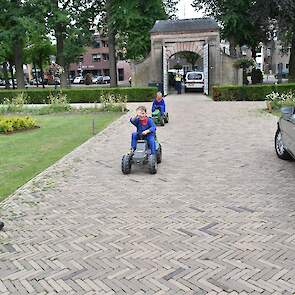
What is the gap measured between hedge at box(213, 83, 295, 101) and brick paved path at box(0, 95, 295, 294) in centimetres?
1605

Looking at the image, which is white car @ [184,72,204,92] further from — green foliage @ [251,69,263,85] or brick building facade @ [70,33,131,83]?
brick building facade @ [70,33,131,83]

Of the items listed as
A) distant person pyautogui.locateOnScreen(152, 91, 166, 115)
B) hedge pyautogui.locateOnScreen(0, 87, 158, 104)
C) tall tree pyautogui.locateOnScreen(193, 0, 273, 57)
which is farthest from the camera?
tall tree pyautogui.locateOnScreen(193, 0, 273, 57)

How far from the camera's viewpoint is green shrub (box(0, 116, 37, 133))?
13.5 m

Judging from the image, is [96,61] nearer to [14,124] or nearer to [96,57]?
[96,57]

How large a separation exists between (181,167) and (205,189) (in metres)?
1.61

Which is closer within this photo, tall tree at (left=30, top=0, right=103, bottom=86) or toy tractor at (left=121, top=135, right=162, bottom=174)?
toy tractor at (left=121, top=135, right=162, bottom=174)

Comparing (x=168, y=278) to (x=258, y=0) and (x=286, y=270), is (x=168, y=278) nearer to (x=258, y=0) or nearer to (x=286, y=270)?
(x=286, y=270)

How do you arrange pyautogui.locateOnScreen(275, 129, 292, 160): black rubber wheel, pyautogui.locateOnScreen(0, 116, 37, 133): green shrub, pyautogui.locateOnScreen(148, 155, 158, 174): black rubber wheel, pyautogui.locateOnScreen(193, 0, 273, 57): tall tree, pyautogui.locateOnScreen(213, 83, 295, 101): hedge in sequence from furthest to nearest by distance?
pyautogui.locateOnScreen(193, 0, 273, 57): tall tree → pyautogui.locateOnScreen(213, 83, 295, 101): hedge → pyautogui.locateOnScreen(0, 116, 37, 133): green shrub → pyautogui.locateOnScreen(275, 129, 292, 160): black rubber wheel → pyautogui.locateOnScreen(148, 155, 158, 174): black rubber wheel

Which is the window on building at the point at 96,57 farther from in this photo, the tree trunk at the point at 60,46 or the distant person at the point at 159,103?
the distant person at the point at 159,103

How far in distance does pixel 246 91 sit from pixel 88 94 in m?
10.5

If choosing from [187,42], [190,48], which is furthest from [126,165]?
[190,48]

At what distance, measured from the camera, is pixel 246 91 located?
977 inches

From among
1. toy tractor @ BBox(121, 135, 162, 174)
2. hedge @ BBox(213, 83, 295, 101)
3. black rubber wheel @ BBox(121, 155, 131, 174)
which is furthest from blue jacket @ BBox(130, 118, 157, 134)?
hedge @ BBox(213, 83, 295, 101)

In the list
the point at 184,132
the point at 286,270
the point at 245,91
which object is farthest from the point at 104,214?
the point at 245,91
